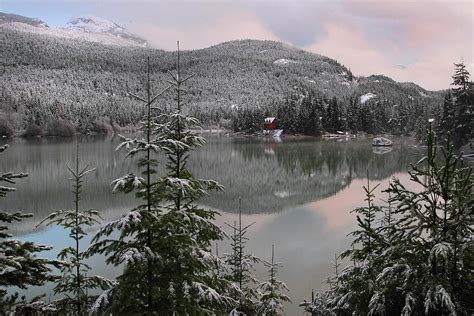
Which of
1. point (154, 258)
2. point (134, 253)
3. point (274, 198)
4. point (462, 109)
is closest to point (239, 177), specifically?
point (274, 198)

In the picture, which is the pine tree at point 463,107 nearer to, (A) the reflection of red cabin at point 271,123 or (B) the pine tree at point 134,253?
(B) the pine tree at point 134,253

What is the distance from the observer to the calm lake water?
19.2m

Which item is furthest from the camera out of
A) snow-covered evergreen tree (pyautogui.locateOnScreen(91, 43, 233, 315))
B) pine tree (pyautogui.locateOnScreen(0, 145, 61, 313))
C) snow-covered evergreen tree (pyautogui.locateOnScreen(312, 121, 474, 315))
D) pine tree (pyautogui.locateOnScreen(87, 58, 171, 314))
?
snow-covered evergreen tree (pyautogui.locateOnScreen(312, 121, 474, 315))

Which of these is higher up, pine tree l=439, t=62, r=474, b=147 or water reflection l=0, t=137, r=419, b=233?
pine tree l=439, t=62, r=474, b=147

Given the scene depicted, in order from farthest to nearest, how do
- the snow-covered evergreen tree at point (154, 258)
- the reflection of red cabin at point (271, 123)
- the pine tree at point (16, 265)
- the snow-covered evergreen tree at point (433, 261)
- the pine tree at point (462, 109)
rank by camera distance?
the reflection of red cabin at point (271, 123) → the pine tree at point (462, 109) → the snow-covered evergreen tree at point (433, 261) → the snow-covered evergreen tree at point (154, 258) → the pine tree at point (16, 265)

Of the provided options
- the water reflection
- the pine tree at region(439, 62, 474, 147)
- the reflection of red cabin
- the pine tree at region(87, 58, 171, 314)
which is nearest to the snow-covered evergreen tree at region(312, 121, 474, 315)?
the pine tree at region(87, 58, 171, 314)

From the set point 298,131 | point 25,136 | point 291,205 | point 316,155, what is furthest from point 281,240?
point 25,136

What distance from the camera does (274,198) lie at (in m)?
34.2

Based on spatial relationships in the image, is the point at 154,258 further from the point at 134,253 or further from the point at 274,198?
the point at 274,198

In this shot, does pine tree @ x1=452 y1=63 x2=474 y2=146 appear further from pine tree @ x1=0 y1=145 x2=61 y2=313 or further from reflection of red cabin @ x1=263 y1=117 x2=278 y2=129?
reflection of red cabin @ x1=263 y1=117 x2=278 y2=129

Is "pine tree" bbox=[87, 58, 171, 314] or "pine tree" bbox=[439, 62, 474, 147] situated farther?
"pine tree" bbox=[439, 62, 474, 147]

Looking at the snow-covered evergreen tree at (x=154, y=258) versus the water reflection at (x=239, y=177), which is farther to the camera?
the water reflection at (x=239, y=177)

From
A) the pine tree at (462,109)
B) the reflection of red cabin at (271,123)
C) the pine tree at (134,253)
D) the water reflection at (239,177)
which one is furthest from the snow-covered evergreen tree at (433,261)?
the reflection of red cabin at (271,123)

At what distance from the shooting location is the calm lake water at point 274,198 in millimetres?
19203
